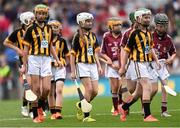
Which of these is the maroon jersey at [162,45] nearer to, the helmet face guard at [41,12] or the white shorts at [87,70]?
the white shorts at [87,70]

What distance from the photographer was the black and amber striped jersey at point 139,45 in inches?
611

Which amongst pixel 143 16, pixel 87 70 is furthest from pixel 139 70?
pixel 87 70

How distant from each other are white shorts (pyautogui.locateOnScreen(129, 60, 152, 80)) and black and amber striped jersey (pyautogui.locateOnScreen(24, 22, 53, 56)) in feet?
5.71

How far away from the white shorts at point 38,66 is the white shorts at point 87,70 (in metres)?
0.72

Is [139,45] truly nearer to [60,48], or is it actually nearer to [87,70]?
[87,70]

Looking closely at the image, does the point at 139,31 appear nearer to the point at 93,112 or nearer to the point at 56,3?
the point at 93,112

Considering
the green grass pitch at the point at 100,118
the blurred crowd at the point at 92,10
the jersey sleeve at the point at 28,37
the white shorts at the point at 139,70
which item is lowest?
the green grass pitch at the point at 100,118

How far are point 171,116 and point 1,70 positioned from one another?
1121cm

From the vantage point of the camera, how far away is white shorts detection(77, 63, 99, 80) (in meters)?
16.3

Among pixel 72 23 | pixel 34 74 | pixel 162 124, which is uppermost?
pixel 72 23

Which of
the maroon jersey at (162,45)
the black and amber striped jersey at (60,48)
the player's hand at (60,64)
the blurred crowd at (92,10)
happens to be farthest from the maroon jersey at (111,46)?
the blurred crowd at (92,10)

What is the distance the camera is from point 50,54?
16.3 metres

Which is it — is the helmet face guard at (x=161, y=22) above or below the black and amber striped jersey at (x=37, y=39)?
above


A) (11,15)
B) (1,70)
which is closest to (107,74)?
(1,70)
